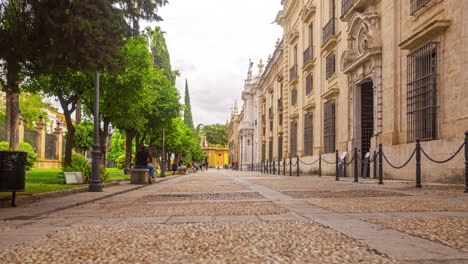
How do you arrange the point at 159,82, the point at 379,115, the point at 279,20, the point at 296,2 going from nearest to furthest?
the point at 379,115 < the point at 159,82 < the point at 296,2 < the point at 279,20

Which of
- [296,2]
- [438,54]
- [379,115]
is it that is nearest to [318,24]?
[296,2]

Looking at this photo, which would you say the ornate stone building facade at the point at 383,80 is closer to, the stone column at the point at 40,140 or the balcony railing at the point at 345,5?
the balcony railing at the point at 345,5

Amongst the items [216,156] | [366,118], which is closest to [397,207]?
[366,118]

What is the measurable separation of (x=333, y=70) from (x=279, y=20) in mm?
14148

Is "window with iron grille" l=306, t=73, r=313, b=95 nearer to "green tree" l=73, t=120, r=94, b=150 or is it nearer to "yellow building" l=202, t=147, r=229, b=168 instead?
"green tree" l=73, t=120, r=94, b=150

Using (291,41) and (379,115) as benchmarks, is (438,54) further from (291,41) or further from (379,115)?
(291,41)

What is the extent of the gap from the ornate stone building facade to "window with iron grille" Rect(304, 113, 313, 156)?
2.4 inches

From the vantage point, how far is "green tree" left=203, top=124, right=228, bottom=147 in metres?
146

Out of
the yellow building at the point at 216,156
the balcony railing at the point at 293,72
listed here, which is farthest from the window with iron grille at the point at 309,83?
the yellow building at the point at 216,156

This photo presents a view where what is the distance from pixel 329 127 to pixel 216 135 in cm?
12526

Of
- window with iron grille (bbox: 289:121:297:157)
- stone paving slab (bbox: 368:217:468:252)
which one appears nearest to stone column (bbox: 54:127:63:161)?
window with iron grille (bbox: 289:121:297:157)

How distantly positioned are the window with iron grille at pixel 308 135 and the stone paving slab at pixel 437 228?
2035 centimetres

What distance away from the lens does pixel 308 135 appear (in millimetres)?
24812

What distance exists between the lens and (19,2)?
6812 millimetres
